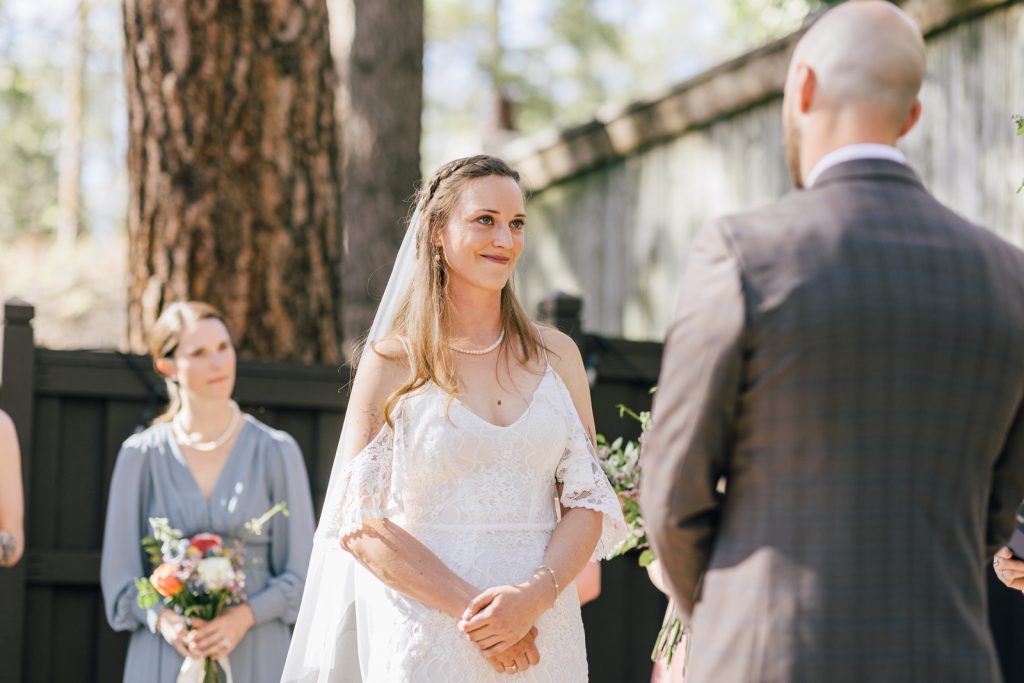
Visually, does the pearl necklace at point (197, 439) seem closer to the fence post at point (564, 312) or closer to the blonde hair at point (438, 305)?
the blonde hair at point (438, 305)

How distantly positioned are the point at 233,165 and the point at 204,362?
1.74 meters

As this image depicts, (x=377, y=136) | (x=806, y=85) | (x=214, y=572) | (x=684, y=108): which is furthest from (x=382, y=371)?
(x=684, y=108)

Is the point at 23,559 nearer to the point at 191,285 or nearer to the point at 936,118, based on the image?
the point at 191,285

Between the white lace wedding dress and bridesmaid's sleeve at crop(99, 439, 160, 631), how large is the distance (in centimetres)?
157

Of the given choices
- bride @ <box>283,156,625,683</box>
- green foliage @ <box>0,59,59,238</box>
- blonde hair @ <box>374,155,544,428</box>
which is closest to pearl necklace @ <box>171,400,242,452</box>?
bride @ <box>283,156,625,683</box>

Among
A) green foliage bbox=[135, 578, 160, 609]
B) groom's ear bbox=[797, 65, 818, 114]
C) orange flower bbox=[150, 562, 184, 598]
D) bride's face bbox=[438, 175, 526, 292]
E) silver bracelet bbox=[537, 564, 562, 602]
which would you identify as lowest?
green foliage bbox=[135, 578, 160, 609]

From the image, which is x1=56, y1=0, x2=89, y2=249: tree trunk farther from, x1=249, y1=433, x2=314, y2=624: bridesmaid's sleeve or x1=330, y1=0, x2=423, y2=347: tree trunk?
x1=249, y1=433, x2=314, y2=624: bridesmaid's sleeve

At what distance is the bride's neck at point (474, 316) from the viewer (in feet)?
12.4

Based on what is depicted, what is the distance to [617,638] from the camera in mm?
6324

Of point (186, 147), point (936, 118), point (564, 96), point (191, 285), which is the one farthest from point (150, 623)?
point (564, 96)

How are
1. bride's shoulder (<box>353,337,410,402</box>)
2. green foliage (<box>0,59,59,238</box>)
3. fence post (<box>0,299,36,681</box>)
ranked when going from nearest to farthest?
bride's shoulder (<box>353,337,410,402</box>) → fence post (<box>0,299,36,681</box>) → green foliage (<box>0,59,59,238</box>)

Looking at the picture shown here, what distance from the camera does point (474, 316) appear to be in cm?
380

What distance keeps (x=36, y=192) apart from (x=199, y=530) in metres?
27.5

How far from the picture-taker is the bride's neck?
12.4 feet
